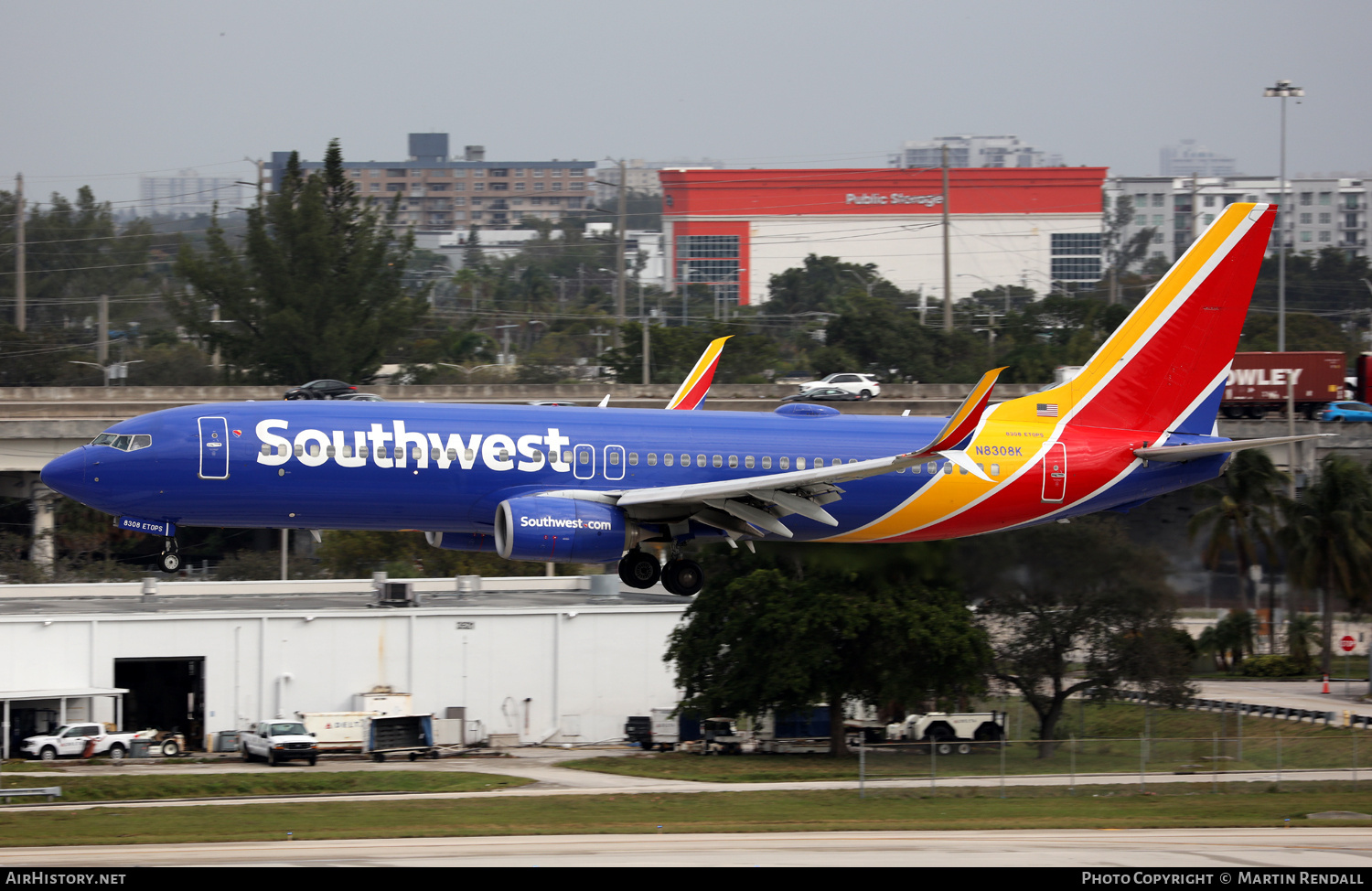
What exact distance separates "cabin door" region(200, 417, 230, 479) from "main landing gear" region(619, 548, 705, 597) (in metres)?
9.74

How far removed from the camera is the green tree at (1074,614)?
131 ft

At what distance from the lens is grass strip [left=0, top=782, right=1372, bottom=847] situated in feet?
105

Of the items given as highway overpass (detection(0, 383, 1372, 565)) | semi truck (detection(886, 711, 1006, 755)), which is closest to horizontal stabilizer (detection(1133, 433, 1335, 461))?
semi truck (detection(886, 711, 1006, 755))

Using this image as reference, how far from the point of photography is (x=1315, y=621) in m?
69.4

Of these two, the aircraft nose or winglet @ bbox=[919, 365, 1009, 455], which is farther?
the aircraft nose

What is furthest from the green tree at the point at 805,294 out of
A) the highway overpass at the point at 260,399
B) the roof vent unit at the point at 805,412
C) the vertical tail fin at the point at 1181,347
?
the roof vent unit at the point at 805,412

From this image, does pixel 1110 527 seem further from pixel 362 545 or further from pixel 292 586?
pixel 362 545

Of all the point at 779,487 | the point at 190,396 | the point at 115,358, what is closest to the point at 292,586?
the point at 190,396

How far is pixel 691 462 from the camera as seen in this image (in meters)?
35.4

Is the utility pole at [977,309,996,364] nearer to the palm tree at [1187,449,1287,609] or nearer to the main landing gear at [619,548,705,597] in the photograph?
the palm tree at [1187,449,1287,609]

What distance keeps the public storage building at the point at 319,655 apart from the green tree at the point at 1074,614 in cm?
1549

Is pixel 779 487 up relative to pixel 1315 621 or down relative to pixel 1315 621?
up

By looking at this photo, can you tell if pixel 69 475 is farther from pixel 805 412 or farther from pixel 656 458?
pixel 805 412
